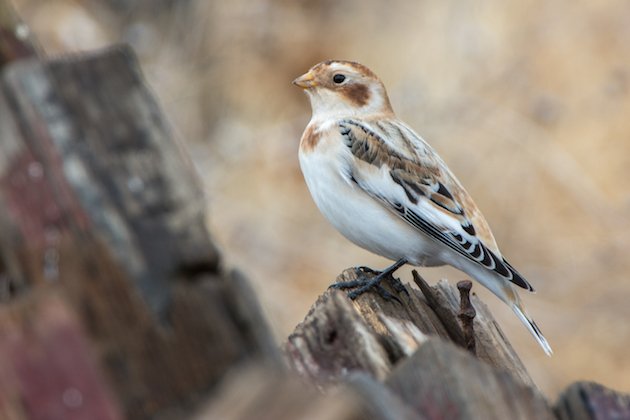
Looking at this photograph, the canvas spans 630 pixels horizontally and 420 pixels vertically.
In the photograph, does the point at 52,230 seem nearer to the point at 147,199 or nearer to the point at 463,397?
the point at 147,199

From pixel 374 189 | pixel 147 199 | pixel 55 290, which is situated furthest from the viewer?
pixel 374 189

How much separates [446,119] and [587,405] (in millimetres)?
6530

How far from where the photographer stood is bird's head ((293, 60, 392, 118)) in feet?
16.5

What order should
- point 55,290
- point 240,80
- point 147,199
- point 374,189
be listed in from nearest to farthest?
point 55,290, point 147,199, point 374,189, point 240,80

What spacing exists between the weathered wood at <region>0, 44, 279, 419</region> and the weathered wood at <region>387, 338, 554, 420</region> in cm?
37

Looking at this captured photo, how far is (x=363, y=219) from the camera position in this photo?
180 inches

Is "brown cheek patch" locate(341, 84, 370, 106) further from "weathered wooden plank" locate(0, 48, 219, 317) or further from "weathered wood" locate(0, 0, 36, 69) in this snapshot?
"weathered wooden plank" locate(0, 48, 219, 317)

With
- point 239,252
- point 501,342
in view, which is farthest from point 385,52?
point 501,342

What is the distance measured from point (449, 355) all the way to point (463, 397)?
74 millimetres

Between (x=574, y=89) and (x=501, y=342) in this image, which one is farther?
(x=574, y=89)

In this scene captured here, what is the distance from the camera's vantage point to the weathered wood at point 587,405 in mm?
2041

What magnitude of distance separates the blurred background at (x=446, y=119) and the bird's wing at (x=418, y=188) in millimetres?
2792

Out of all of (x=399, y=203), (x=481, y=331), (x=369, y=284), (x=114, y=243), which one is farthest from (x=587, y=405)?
(x=399, y=203)

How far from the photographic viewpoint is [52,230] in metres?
1.66
